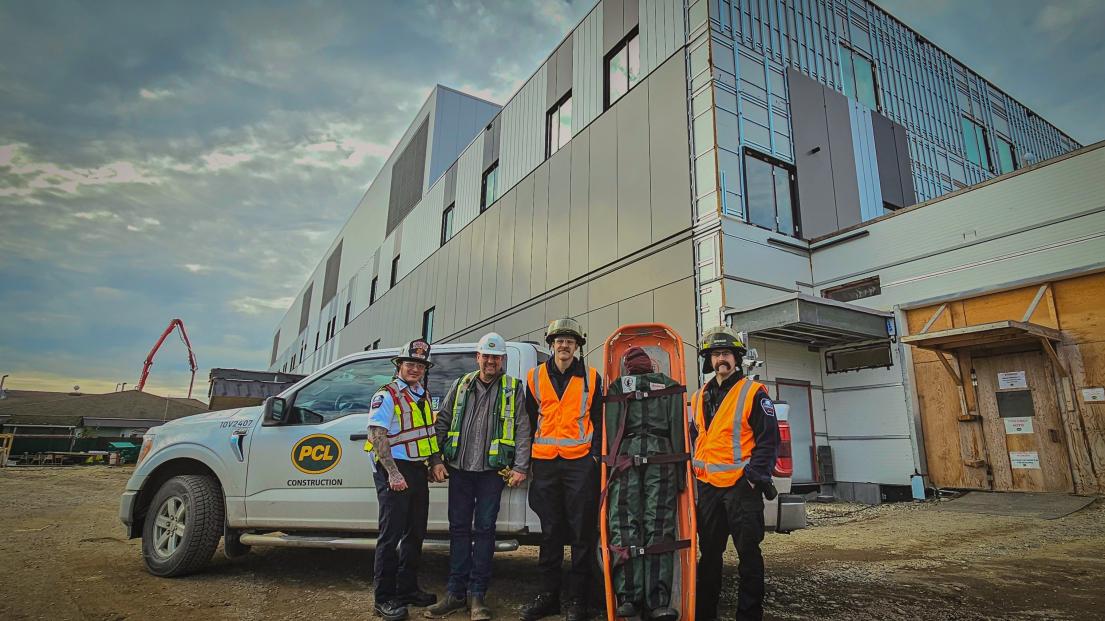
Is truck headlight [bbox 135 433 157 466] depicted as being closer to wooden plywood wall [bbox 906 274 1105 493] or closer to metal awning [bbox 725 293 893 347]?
metal awning [bbox 725 293 893 347]

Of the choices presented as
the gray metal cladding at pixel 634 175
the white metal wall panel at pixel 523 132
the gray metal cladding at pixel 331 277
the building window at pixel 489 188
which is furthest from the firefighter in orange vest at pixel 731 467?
the gray metal cladding at pixel 331 277

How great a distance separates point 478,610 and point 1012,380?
9.61 m

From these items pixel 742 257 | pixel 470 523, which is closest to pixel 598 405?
pixel 470 523

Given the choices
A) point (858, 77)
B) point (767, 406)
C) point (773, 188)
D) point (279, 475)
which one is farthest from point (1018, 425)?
point (279, 475)

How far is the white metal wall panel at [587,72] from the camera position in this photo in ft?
48.0

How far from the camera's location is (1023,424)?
28.8 ft

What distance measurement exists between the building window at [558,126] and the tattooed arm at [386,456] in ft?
42.4

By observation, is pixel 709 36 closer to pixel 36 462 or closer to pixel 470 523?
pixel 470 523

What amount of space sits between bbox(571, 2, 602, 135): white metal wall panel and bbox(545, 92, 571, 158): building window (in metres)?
0.39

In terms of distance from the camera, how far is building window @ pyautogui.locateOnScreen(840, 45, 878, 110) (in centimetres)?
1374

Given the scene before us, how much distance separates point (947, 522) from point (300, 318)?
56196 millimetres

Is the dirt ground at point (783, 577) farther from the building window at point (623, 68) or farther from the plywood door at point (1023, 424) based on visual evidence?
the building window at point (623, 68)

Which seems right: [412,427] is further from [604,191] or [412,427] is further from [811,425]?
[604,191]

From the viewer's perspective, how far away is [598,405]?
3820 mm
